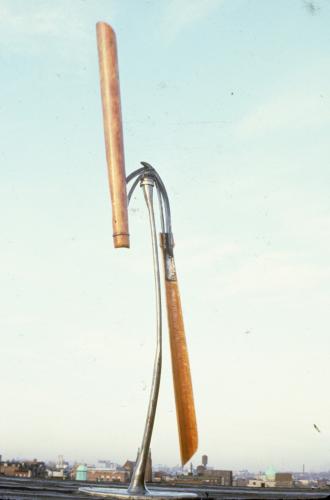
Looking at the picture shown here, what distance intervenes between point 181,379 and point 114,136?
96.4 inches

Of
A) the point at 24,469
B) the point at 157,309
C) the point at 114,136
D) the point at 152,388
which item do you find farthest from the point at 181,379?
the point at 24,469

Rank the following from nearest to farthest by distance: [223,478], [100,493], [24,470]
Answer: [100,493] < [223,478] < [24,470]

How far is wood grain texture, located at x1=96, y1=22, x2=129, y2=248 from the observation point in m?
6.26

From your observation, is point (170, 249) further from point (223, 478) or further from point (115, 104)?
point (223, 478)

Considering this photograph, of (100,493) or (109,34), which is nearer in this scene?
(100,493)

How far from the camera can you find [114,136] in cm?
632

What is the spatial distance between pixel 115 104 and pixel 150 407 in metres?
2.98

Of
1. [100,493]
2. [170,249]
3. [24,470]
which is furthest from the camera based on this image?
[24,470]

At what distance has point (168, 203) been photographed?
731 cm

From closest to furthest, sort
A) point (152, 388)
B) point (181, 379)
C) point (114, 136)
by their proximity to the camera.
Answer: point (114, 136), point (181, 379), point (152, 388)

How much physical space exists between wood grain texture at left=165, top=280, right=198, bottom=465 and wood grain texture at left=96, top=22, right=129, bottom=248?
92 cm

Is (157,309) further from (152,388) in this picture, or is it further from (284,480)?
(284,480)

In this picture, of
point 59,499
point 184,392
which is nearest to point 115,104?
point 184,392

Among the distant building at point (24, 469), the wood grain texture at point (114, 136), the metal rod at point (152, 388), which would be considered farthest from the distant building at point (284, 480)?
the wood grain texture at point (114, 136)
